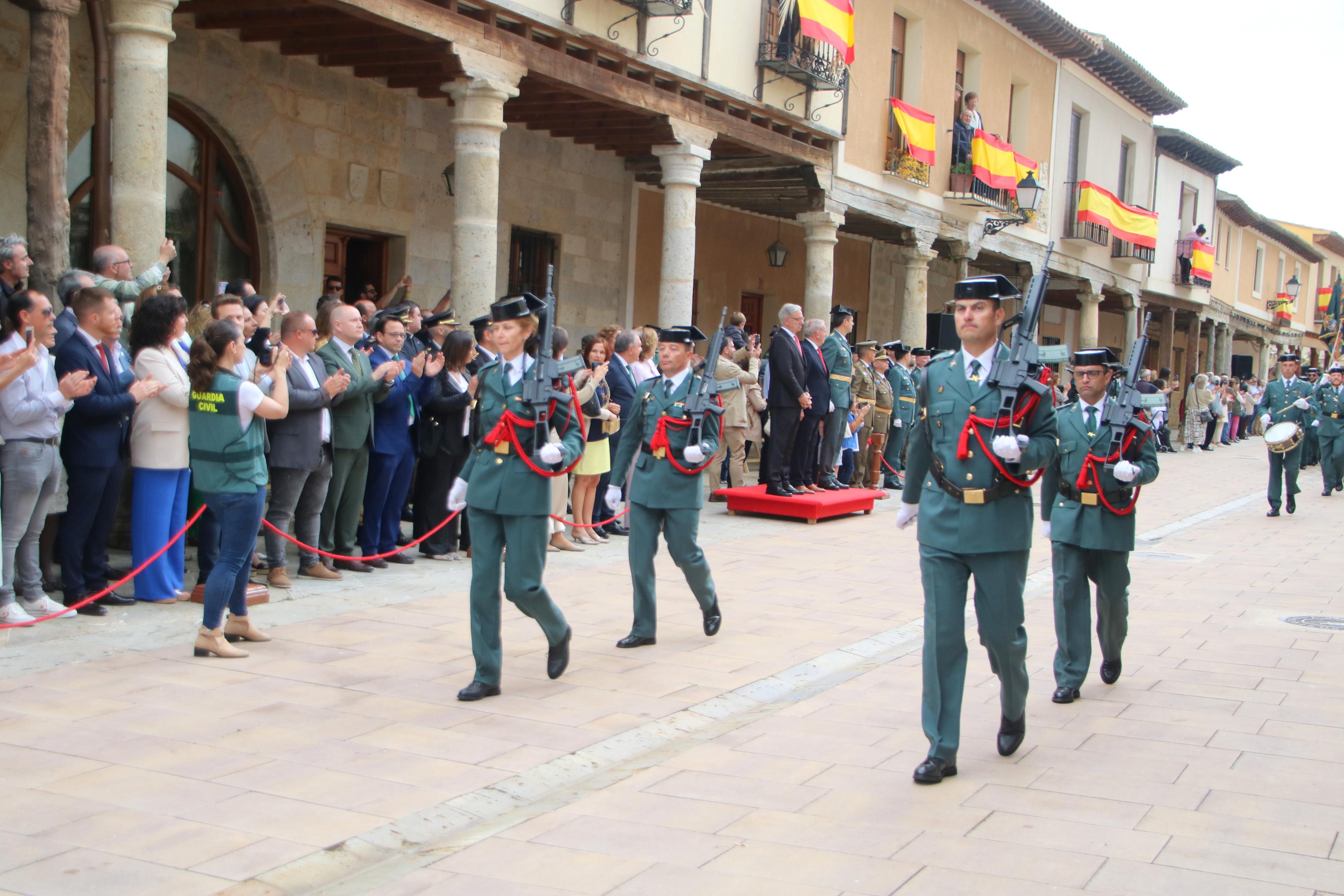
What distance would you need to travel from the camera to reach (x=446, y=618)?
23.2ft

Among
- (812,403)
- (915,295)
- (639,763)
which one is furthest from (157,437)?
(915,295)

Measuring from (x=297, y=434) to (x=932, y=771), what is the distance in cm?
459

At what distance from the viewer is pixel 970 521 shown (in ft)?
15.3

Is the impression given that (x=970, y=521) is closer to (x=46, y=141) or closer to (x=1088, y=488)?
(x=1088, y=488)

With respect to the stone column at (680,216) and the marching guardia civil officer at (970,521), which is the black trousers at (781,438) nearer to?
the stone column at (680,216)

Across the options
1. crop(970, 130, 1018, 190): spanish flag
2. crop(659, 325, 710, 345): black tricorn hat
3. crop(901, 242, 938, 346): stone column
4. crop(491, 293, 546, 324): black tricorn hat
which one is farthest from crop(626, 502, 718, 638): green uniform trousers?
crop(970, 130, 1018, 190): spanish flag

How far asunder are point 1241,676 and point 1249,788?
6.75 ft

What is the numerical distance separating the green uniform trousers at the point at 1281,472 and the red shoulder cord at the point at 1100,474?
31.8ft

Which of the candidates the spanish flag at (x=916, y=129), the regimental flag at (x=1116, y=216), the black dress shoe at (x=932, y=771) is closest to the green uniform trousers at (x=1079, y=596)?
the black dress shoe at (x=932, y=771)

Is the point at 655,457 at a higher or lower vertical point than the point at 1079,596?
higher

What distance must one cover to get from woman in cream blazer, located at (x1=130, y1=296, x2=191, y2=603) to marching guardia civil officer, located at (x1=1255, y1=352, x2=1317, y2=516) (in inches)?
491

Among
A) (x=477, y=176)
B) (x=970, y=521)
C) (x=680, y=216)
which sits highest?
(x=680, y=216)

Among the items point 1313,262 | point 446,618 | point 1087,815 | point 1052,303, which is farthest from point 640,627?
point 1313,262

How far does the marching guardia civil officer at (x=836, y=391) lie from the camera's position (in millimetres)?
12758
